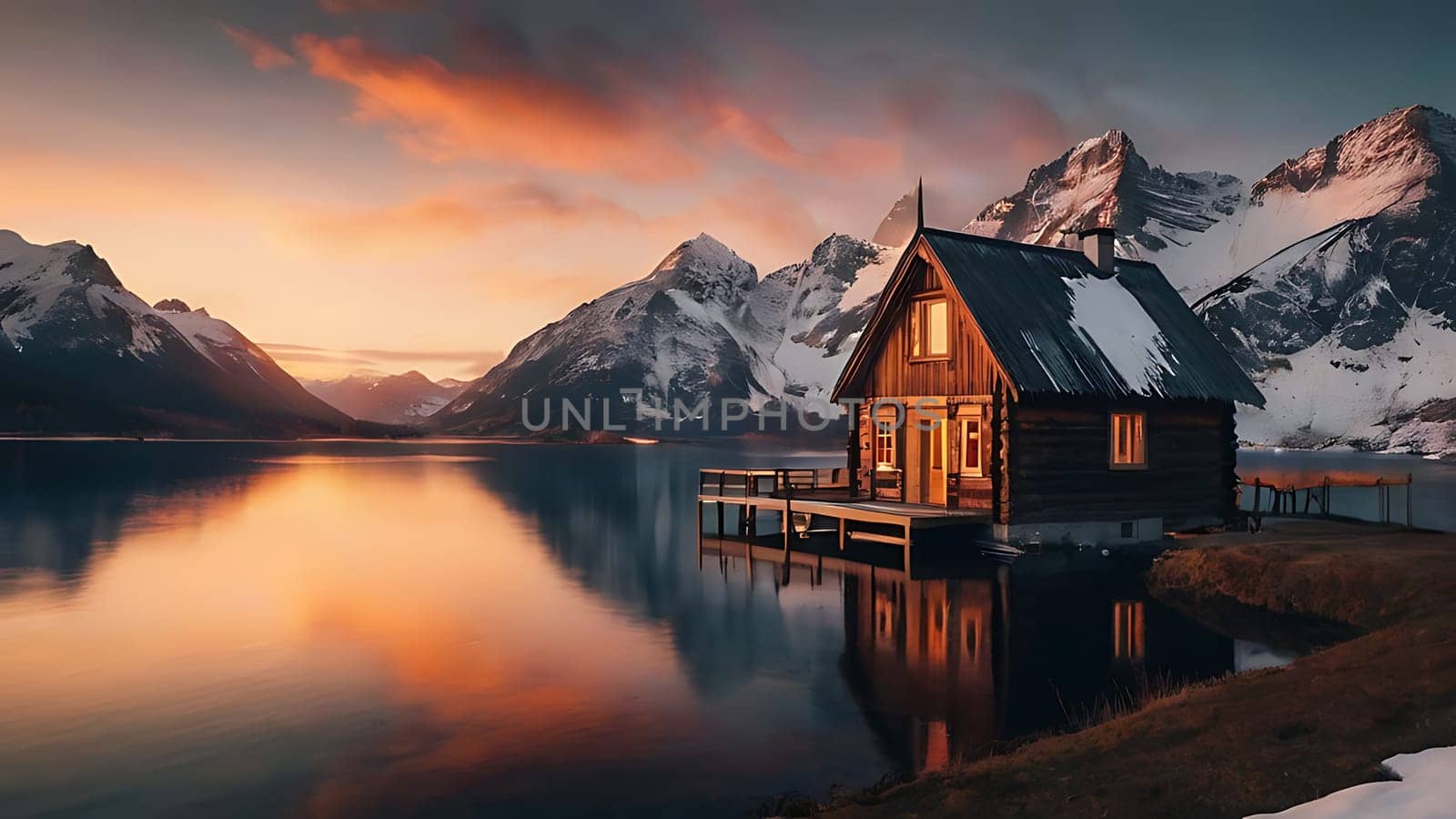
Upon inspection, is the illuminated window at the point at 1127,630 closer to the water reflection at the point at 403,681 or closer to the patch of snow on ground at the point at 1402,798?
the water reflection at the point at 403,681

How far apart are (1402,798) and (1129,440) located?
2554 cm

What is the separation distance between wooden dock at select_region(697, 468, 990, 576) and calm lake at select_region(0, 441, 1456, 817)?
180 cm

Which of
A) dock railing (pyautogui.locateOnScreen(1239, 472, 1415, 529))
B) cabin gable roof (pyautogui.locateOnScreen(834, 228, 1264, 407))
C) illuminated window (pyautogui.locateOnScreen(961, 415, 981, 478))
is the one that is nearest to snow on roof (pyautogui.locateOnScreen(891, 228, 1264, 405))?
cabin gable roof (pyautogui.locateOnScreen(834, 228, 1264, 407))

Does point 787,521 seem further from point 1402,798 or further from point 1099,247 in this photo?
point 1402,798

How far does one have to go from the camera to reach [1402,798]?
8594 millimetres

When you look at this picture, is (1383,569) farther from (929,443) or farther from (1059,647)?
(929,443)

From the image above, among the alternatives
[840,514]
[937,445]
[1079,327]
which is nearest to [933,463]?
[937,445]

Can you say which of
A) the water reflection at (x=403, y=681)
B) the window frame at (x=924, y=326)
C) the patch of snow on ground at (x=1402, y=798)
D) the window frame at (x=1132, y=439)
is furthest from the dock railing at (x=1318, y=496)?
the patch of snow on ground at (x=1402, y=798)

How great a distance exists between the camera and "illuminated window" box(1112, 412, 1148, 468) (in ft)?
107

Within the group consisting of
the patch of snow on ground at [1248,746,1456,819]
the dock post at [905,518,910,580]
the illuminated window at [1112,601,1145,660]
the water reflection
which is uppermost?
the patch of snow on ground at [1248,746,1456,819]

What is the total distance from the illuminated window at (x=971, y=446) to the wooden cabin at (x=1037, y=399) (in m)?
0.04

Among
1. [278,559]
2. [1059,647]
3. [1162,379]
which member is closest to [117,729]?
[1059,647]

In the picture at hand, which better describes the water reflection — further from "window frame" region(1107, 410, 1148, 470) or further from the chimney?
the chimney

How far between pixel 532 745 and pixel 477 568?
72.8 ft
